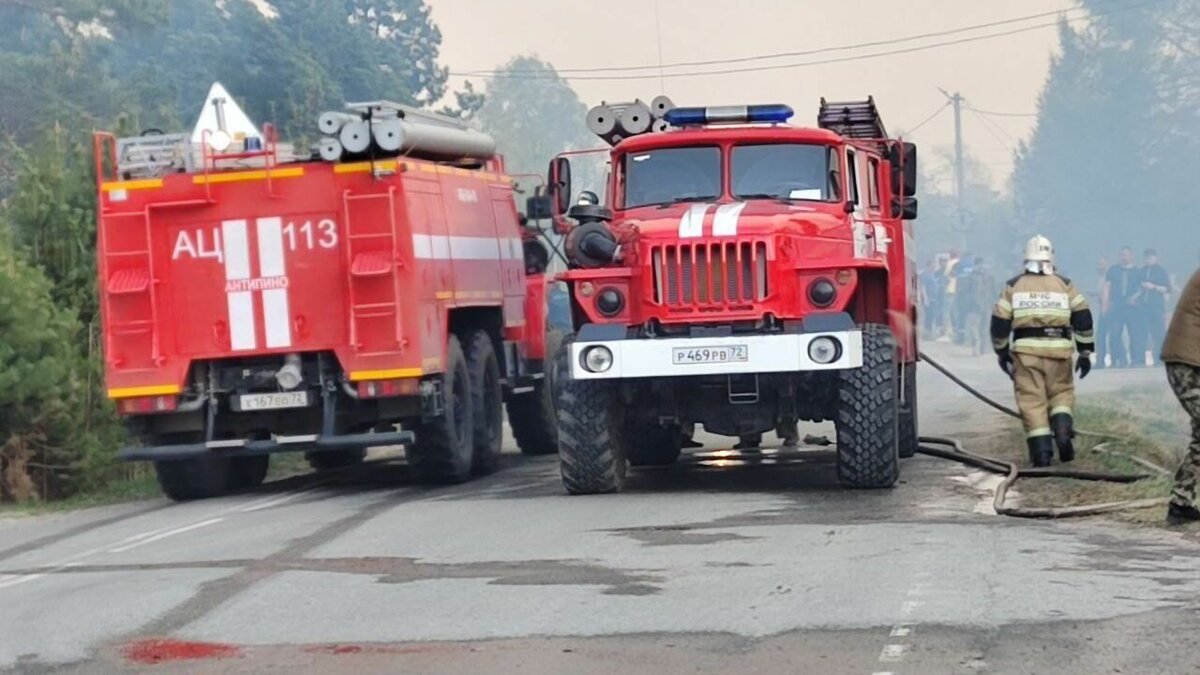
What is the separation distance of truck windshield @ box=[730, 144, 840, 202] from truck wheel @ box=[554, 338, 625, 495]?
171 cm

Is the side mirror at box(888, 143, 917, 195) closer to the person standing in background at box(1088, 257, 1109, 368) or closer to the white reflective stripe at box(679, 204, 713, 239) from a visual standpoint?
the white reflective stripe at box(679, 204, 713, 239)

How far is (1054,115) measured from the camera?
68562 mm

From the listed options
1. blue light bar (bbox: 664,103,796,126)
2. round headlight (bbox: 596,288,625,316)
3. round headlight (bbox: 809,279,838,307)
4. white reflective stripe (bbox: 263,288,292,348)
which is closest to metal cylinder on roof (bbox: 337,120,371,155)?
white reflective stripe (bbox: 263,288,292,348)

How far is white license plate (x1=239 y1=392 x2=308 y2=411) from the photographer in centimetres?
1575

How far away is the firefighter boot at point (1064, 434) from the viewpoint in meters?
15.7

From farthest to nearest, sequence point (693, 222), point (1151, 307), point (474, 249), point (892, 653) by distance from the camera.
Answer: point (1151, 307) < point (474, 249) < point (693, 222) < point (892, 653)

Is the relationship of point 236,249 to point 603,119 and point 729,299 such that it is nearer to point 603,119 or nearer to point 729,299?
point 603,119

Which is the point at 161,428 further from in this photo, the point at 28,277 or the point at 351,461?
the point at 351,461

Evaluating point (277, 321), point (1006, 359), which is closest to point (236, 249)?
point (277, 321)

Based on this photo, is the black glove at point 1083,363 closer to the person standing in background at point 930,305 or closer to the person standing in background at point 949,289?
the person standing in background at point 949,289

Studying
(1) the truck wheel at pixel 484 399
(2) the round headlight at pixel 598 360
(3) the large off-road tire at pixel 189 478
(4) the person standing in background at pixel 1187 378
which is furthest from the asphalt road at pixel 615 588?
(1) the truck wheel at pixel 484 399

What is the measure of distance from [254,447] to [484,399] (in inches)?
105

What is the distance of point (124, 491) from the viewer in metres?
18.0

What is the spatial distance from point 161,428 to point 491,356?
3.02m
